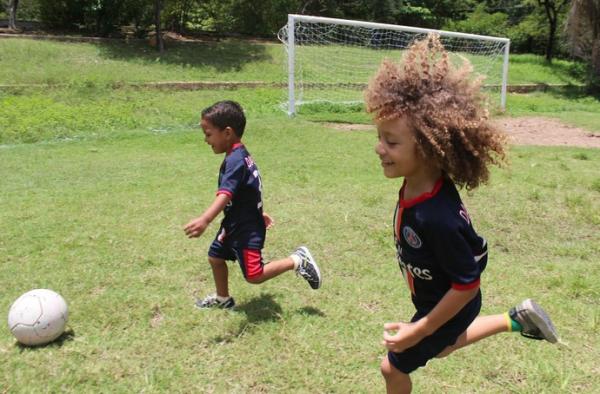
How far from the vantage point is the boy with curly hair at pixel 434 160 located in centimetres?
186

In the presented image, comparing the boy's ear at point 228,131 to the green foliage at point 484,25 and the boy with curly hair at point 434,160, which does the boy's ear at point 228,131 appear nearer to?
the boy with curly hair at point 434,160

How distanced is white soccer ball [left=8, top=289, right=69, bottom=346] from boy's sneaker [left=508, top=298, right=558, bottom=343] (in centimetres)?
241

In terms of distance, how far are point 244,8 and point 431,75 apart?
75.5 feet

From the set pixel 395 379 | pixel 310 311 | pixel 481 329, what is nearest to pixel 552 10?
pixel 310 311

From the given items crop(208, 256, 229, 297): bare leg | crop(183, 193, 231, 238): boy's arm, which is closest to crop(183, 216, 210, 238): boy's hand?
crop(183, 193, 231, 238): boy's arm

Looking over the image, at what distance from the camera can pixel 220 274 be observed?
11.4 feet

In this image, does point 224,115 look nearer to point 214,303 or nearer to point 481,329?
point 214,303

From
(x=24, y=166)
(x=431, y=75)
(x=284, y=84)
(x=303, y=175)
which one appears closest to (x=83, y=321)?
(x=431, y=75)

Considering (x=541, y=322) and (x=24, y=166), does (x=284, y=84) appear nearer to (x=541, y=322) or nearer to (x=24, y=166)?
(x=24, y=166)

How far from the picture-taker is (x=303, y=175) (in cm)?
708

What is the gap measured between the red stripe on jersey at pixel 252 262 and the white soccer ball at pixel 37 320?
1.07 m

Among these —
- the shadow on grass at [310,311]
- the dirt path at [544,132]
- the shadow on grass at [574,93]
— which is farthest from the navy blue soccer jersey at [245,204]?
the shadow on grass at [574,93]

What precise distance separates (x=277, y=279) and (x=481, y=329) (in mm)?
1845

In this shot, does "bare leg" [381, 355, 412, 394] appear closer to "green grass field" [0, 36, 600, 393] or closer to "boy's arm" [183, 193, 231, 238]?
"green grass field" [0, 36, 600, 393]
